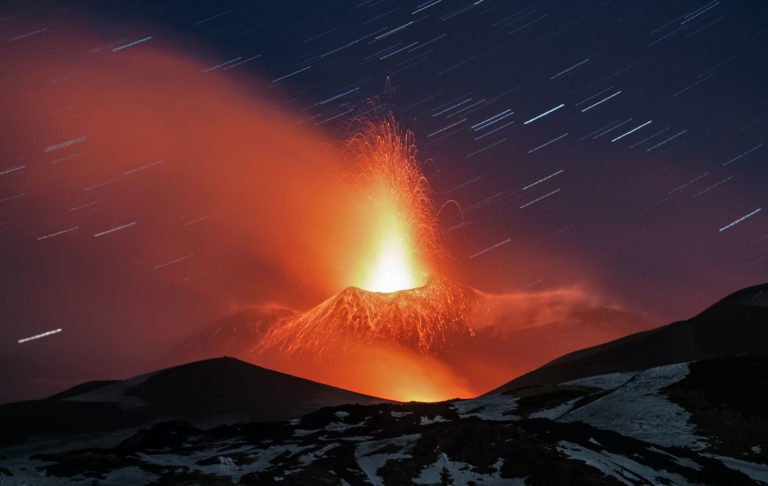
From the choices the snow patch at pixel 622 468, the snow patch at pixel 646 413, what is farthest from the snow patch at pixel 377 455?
the snow patch at pixel 646 413

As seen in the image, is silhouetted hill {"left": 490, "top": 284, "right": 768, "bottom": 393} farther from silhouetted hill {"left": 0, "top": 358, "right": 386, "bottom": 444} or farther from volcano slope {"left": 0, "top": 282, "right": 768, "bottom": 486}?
volcano slope {"left": 0, "top": 282, "right": 768, "bottom": 486}

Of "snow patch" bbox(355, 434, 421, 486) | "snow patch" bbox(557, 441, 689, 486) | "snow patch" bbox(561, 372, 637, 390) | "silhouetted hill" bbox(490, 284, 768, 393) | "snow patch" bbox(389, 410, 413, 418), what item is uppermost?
"silhouetted hill" bbox(490, 284, 768, 393)

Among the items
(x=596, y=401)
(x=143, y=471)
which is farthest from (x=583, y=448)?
(x=143, y=471)

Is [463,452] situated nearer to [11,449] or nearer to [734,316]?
[11,449]

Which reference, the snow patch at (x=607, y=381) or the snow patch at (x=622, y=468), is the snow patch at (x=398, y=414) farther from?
the snow patch at (x=622, y=468)

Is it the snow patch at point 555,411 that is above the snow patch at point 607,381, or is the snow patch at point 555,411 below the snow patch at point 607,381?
below

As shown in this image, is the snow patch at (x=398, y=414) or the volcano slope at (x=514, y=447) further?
the snow patch at (x=398, y=414)

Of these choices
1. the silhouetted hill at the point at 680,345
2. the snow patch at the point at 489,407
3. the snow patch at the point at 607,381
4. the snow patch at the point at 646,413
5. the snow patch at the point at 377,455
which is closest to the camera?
the snow patch at the point at 377,455

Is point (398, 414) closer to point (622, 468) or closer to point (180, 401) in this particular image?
point (622, 468)

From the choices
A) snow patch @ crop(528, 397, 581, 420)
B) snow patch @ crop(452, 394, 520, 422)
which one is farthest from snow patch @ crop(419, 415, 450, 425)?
snow patch @ crop(528, 397, 581, 420)
